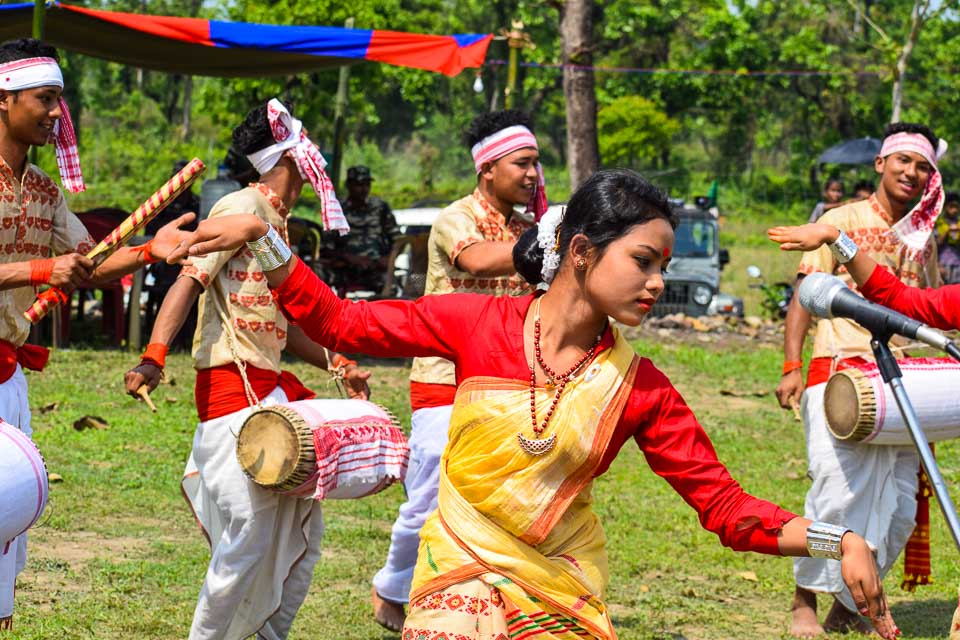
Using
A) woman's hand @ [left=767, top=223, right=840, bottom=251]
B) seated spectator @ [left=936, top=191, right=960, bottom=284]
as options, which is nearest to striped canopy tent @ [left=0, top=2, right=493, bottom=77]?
woman's hand @ [left=767, top=223, right=840, bottom=251]

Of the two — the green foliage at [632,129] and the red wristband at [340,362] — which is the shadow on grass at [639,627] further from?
the green foliage at [632,129]

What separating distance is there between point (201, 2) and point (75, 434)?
4646cm

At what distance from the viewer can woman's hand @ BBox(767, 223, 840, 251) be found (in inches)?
190

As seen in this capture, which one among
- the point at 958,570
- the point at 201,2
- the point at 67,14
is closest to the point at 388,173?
the point at 201,2

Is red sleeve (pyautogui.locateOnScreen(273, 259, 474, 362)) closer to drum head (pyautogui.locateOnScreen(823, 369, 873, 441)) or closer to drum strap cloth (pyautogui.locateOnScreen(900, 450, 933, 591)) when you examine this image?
drum head (pyautogui.locateOnScreen(823, 369, 873, 441))

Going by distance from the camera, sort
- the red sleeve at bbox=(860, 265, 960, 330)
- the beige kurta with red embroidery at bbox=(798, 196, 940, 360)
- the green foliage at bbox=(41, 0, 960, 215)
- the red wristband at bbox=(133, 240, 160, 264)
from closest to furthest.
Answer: the red wristband at bbox=(133, 240, 160, 264) → the red sleeve at bbox=(860, 265, 960, 330) → the beige kurta with red embroidery at bbox=(798, 196, 940, 360) → the green foliage at bbox=(41, 0, 960, 215)

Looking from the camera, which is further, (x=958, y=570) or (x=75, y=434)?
(x=75, y=434)

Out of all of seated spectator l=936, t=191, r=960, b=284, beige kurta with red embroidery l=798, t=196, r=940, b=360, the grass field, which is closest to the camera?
the grass field

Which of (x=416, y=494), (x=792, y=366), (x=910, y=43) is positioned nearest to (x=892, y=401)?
(x=792, y=366)

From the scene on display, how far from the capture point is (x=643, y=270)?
3533mm

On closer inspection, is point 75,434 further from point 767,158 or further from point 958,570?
point 767,158

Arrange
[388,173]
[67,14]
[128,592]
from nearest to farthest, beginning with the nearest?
[128,592], [67,14], [388,173]

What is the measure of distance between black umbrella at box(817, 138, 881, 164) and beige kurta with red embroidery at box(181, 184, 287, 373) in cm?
1839

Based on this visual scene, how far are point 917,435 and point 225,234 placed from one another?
1.83m
